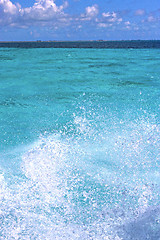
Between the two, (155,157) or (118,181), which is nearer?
(118,181)

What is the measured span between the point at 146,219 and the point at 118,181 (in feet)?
4.36

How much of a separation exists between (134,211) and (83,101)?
8058mm

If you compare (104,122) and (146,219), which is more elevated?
(104,122)

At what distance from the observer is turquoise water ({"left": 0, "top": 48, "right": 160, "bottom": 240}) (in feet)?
13.6

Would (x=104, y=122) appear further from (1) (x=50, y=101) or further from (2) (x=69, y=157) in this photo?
(1) (x=50, y=101)

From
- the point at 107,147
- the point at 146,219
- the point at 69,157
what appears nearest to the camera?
the point at 146,219

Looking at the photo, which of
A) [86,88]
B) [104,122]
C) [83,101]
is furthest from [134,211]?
[86,88]

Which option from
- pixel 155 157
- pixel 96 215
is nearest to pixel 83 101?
pixel 155 157

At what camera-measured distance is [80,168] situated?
19.5 ft

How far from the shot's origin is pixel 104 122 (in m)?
8.70

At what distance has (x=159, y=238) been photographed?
383 cm

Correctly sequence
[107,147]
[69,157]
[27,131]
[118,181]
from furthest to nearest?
[27,131] < [107,147] < [69,157] < [118,181]

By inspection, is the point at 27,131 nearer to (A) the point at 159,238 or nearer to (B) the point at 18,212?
(B) the point at 18,212

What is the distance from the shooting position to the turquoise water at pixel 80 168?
416 cm
